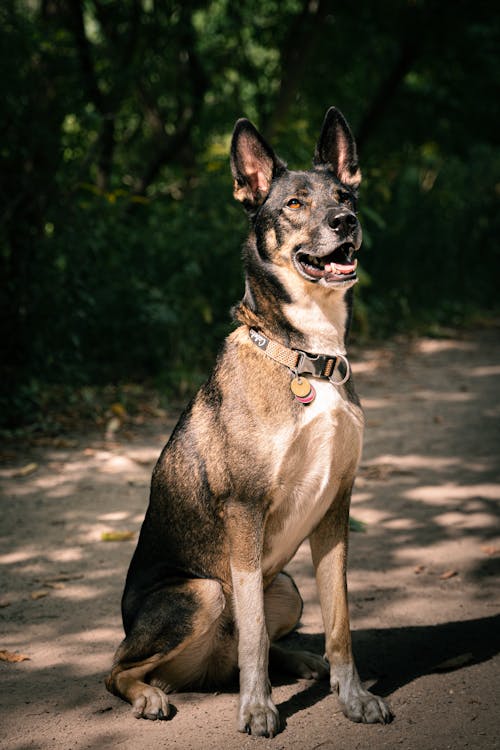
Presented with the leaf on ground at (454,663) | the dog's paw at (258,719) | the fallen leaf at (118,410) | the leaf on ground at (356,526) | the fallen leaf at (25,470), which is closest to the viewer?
the dog's paw at (258,719)

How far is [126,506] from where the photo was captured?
5.81 meters

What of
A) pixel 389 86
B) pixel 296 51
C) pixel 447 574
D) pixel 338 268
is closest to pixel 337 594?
pixel 338 268

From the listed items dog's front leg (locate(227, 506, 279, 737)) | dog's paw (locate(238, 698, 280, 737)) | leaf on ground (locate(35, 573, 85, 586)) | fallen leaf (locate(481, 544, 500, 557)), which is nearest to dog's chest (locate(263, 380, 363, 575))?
dog's front leg (locate(227, 506, 279, 737))

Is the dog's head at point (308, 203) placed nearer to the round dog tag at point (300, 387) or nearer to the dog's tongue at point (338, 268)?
the dog's tongue at point (338, 268)

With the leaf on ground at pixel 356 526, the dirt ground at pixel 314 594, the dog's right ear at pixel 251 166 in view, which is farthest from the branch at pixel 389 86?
the dog's right ear at pixel 251 166

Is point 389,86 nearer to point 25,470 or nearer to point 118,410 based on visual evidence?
point 118,410

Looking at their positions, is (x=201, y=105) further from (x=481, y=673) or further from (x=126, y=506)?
(x=481, y=673)

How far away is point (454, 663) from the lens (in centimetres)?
361

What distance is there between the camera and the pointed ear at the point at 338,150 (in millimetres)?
3602

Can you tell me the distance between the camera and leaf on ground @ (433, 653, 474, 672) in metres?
3.60

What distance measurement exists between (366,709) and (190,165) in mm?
10989

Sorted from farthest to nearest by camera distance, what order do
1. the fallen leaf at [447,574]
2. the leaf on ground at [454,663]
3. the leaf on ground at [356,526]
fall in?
the leaf on ground at [356,526] → the fallen leaf at [447,574] → the leaf on ground at [454,663]

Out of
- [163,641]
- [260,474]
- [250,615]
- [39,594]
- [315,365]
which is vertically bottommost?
[39,594]

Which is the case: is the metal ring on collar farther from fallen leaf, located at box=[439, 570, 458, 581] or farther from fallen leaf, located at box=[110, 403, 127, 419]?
fallen leaf, located at box=[110, 403, 127, 419]
